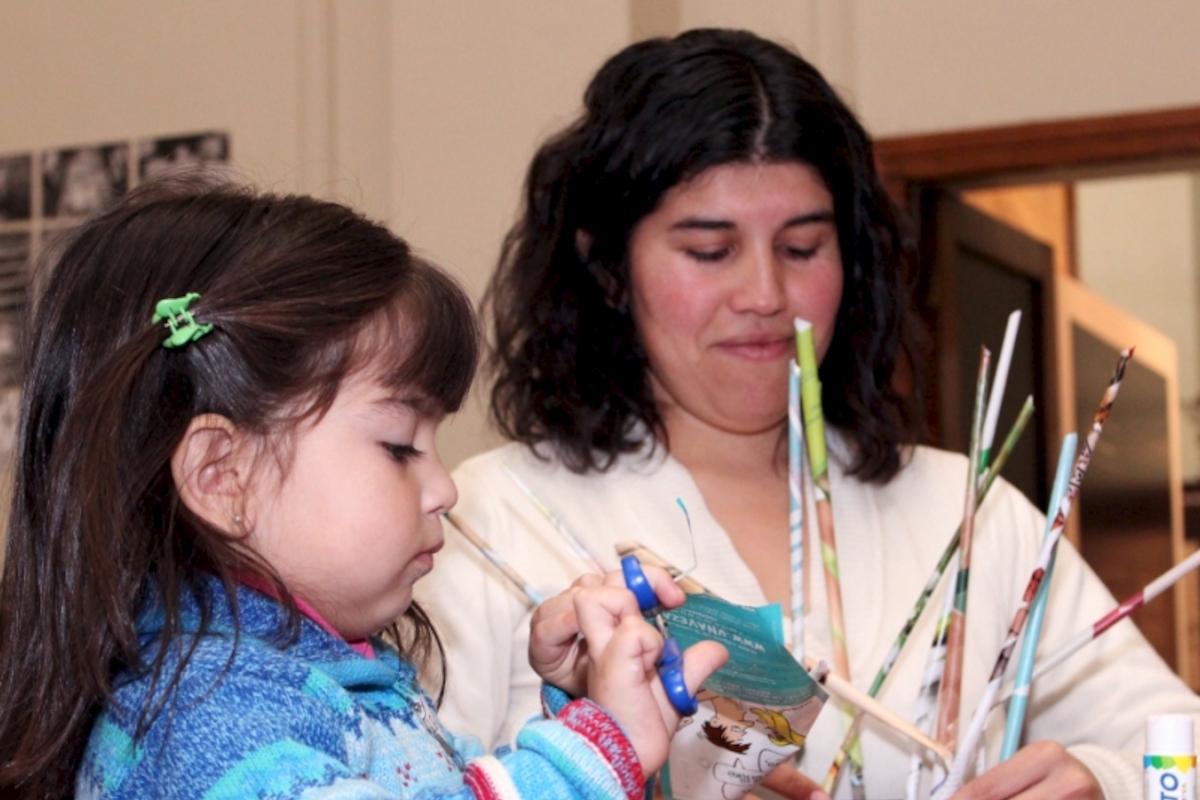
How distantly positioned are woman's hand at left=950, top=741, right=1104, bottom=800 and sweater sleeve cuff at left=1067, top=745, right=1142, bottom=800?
38 mm

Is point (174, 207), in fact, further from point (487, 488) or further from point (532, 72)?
point (532, 72)

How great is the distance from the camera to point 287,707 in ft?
2.64

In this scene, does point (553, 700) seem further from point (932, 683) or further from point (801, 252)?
point (801, 252)

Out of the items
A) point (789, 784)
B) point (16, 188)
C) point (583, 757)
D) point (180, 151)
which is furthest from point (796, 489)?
point (16, 188)

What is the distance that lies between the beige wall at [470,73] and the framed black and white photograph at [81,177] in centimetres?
4

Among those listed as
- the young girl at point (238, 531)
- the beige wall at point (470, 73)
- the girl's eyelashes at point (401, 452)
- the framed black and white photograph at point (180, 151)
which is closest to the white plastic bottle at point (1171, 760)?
the young girl at point (238, 531)

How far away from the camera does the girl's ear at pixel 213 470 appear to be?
2.91ft

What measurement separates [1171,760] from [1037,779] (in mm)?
251

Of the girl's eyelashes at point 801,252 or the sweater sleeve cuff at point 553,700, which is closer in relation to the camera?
the sweater sleeve cuff at point 553,700

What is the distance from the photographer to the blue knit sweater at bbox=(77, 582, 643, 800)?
2.55ft

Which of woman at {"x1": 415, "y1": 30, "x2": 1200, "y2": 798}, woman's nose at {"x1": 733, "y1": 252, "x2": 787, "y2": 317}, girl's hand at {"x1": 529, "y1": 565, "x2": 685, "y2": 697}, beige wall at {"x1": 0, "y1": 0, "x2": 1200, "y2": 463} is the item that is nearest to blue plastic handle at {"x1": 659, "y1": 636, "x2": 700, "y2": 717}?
girl's hand at {"x1": 529, "y1": 565, "x2": 685, "y2": 697}

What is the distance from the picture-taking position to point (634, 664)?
86 cm

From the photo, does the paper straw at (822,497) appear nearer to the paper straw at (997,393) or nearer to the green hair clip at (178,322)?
the paper straw at (997,393)

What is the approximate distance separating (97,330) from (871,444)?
0.89m
